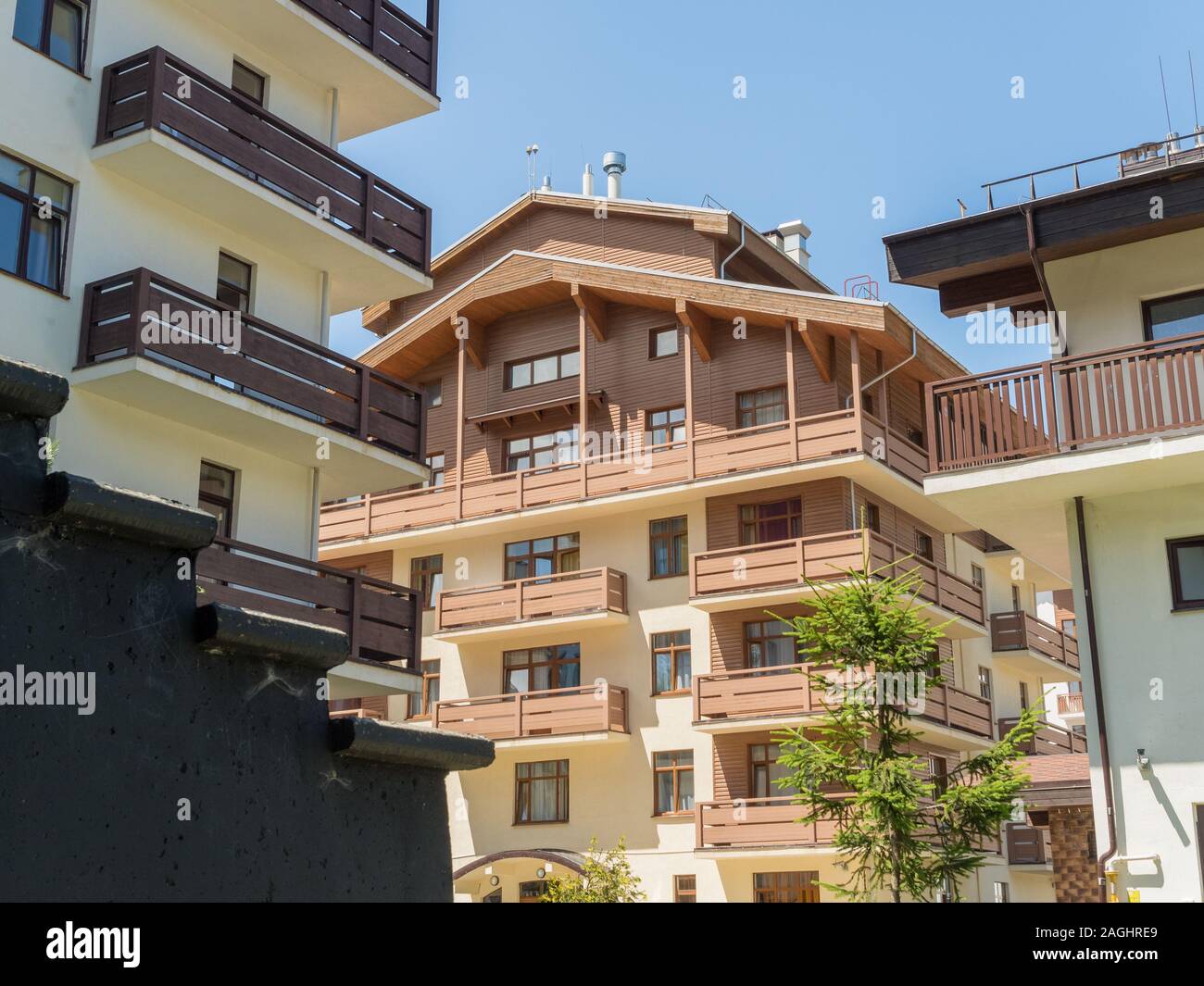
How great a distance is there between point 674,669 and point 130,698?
31.8 metres

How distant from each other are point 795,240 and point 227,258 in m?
25.1

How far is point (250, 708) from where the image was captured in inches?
163

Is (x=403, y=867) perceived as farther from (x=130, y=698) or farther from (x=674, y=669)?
(x=674, y=669)

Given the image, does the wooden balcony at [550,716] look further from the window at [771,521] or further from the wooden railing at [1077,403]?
the wooden railing at [1077,403]

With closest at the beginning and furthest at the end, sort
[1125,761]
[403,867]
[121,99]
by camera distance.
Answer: [403,867], [1125,761], [121,99]

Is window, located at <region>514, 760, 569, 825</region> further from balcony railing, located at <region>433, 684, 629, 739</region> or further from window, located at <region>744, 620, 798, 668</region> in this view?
window, located at <region>744, 620, 798, 668</region>

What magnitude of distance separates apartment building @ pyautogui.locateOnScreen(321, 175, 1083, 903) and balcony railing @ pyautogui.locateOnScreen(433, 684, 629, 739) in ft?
0.24

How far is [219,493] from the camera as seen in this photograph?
2066 centimetres

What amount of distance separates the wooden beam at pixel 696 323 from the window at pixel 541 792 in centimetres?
→ 1130

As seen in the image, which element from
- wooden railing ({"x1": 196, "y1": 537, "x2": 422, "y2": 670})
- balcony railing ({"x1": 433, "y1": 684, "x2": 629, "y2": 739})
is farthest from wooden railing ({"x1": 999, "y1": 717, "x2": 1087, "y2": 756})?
wooden railing ({"x1": 196, "y1": 537, "x2": 422, "y2": 670})

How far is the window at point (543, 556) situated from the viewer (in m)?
37.4

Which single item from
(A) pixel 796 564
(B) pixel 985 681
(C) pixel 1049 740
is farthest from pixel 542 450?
(C) pixel 1049 740

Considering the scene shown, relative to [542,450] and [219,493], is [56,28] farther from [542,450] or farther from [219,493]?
[542,450]
